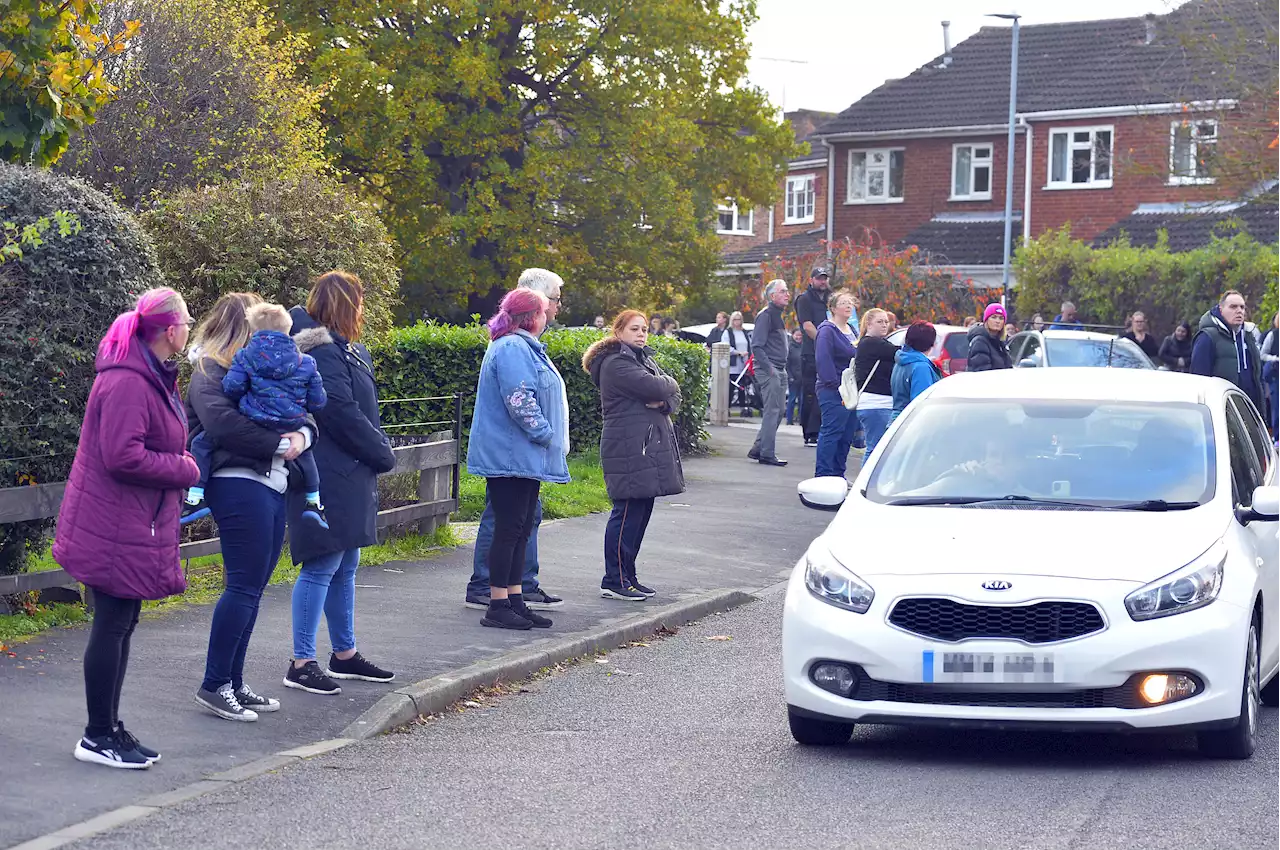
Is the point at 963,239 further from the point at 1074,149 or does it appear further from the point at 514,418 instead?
the point at 514,418

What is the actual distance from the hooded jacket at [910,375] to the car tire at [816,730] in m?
7.40

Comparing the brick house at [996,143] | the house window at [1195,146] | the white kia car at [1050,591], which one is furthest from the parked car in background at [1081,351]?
the brick house at [996,143]

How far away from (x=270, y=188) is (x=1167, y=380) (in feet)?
24.7

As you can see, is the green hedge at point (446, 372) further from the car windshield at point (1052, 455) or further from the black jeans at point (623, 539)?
the car windshield at point (1052, 455)

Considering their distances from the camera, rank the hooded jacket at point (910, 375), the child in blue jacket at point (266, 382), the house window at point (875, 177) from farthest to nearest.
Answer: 1. the house window at point (875, 177)
2. the hooded jacket at point (910, 375)
3. the child in blue jacket at point (266, 382)

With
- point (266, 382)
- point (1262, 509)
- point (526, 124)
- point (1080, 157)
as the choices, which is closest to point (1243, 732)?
point (1262, 509)

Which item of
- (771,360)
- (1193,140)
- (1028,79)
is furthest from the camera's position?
(1028,79)

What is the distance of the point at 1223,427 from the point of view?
834 centimetres

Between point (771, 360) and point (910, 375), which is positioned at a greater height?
point (910, 375)

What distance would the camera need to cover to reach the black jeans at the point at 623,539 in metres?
11.6

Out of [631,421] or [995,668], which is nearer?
[995,668]

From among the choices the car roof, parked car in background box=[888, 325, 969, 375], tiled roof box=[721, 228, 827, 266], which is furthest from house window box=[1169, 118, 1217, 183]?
the car roof

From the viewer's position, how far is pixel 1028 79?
45.8 m

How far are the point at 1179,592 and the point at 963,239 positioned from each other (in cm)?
3855
